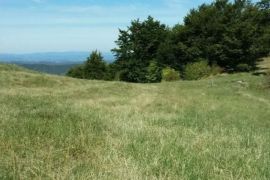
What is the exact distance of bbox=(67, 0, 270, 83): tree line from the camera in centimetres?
6475

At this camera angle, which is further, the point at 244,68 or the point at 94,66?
the point at 94,66

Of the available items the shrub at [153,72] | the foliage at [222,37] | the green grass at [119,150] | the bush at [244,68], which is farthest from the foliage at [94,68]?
the green grass at [119,150]

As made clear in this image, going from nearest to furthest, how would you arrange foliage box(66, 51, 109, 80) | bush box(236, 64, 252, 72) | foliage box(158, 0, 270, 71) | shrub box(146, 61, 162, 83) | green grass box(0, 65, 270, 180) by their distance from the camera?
1. green grass box(0, 65, 270, 180)
2. bush box(236, 64, 252, 72)
3. foliage box(158, 0, 270, 71)
4. shrub box(146, 61, 162, 83)
5. foliage box(66, 51, 109, 80)

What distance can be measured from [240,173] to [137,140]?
202 cm

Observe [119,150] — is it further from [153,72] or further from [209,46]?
[153,72]

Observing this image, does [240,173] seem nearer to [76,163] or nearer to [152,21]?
[76,163]

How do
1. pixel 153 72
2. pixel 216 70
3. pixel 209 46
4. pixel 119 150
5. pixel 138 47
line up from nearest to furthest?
pixel 119 150
pixel 216 70
pixel 209 46
pixel 153 72
pixel 138 47

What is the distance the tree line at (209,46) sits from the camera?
212ft

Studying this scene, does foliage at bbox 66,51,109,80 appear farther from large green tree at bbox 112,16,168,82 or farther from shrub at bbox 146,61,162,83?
shrub at bbox 146,61,162,83

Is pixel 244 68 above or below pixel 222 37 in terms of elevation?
below

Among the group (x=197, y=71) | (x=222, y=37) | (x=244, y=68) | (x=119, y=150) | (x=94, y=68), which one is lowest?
(x=94, y=68)

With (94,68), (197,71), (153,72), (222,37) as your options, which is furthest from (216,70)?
(94,68)

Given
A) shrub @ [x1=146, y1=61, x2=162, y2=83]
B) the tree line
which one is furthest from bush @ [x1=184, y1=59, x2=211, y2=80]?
shrub @ [x1=146, y1=61, x2=162, y2=83]

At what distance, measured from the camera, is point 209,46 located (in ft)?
217
